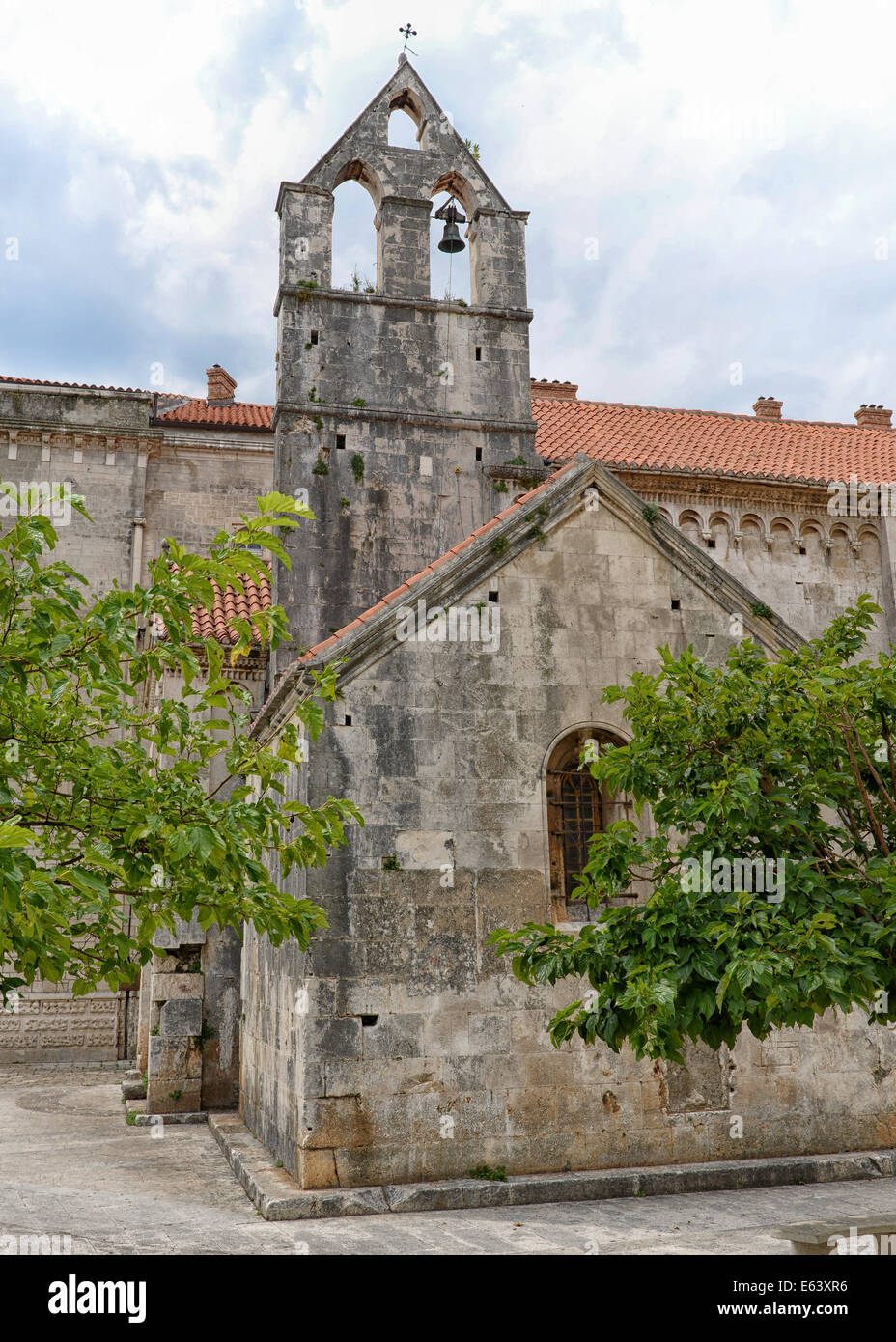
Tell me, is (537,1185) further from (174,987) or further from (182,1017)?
(174,987)

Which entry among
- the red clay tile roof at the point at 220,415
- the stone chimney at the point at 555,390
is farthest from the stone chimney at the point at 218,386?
the stone chimney at the point at 555,390

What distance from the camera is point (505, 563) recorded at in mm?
10852

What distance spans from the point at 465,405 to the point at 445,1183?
11155 millimetres

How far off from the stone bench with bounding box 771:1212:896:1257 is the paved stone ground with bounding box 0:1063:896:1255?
1.13 meters

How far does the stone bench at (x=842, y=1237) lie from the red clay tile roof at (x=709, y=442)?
1512cm

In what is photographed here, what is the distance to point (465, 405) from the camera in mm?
16422

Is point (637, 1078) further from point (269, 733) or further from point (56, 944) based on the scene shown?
point (56, 944)

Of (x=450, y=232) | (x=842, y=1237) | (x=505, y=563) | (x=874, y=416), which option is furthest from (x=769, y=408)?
(x=842, y=1237)

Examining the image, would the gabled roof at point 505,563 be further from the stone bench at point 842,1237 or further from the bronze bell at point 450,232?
the bronze bell at point 450,232

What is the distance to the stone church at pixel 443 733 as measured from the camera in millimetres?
9570

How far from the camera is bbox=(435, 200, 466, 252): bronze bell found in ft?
56.1

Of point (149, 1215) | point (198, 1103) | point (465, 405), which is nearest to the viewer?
point (149, 1215)

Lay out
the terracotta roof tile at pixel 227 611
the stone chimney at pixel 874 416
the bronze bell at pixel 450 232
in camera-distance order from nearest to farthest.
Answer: the terracotta roof tile at pixel 227 611 < the bronze bell at pixel 450 232 < the stone chimney at pixel 874 416

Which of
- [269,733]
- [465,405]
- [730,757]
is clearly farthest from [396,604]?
[465,405]
